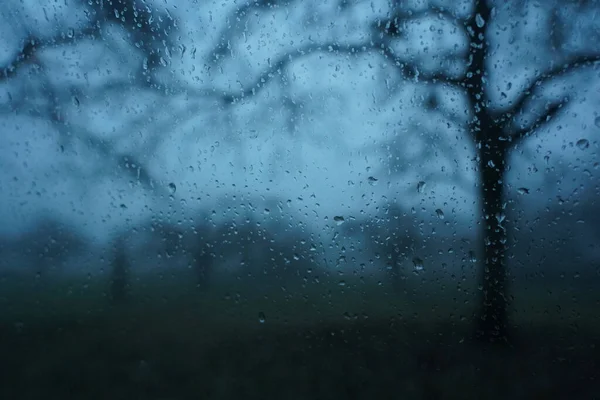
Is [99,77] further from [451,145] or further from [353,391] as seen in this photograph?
[353,391]

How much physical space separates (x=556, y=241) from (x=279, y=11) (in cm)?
130

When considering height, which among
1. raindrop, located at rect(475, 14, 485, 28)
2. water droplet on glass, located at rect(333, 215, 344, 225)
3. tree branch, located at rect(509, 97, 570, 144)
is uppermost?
raindrop, located at rect(475, 14, 485, 28)

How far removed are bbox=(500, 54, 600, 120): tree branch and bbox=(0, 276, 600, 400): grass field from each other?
0.64 meters

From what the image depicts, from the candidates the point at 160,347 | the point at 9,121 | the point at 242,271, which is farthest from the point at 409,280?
the point at 9,121

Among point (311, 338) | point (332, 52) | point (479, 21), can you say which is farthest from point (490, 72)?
point (311, 338)

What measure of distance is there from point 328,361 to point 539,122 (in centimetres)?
115

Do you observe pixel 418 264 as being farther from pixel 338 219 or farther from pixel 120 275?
pixel 120 275

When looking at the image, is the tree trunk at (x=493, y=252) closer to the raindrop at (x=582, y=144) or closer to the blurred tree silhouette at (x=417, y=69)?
the blurred tree silhouette at (x=417, y=69)

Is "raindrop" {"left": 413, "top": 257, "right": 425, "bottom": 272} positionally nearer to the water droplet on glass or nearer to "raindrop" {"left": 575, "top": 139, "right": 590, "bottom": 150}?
the water droplet on glass

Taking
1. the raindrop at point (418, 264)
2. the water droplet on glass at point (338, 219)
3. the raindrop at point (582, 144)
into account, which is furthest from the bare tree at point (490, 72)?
the water droplet on glass at point (338, 219)

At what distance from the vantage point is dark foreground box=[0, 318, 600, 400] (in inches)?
68.6

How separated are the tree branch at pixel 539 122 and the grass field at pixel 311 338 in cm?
54

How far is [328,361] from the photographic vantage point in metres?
1.82

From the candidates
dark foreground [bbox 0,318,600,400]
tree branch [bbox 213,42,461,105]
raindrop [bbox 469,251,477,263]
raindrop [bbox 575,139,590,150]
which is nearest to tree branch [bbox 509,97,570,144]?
raindrop [bbox 575,139,590,150]
